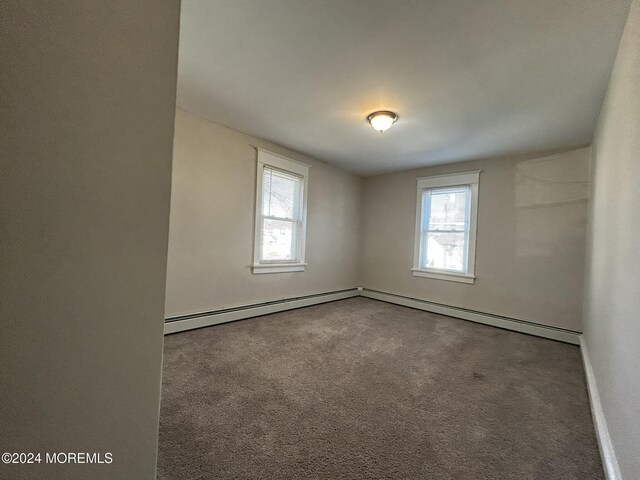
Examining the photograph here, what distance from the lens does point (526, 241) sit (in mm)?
3664

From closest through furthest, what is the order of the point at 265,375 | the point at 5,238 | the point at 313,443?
the point at 5,238
the point at 313,443
the point at 265,375

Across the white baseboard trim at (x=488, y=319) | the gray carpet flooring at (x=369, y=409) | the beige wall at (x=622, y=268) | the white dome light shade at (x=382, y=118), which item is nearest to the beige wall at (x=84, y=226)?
the gray carpet flooring at (x=369, y=409)

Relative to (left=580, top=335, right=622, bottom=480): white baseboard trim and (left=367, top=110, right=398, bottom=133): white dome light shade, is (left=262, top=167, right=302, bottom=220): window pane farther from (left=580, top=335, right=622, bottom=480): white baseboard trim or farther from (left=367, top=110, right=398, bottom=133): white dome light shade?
(left=580, top=335, right=622, bottom=480): white baseboard trim

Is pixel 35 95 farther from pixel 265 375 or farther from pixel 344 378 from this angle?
pixel 344 378

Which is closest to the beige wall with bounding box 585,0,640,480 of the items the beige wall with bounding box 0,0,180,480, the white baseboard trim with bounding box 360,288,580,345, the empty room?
the empty room

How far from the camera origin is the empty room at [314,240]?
26.1 inches

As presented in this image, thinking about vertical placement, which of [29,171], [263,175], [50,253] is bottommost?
[50,253]

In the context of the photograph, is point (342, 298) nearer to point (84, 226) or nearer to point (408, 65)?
point (408, 65)

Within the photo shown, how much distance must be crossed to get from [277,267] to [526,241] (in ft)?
11.6

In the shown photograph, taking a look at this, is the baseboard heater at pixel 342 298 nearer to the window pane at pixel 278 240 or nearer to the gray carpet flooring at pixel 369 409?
the gray carpet flooring at pixel 369 409

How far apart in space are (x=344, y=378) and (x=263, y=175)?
2.82 metres

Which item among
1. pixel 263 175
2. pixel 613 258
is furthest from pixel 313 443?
pixel 263 175

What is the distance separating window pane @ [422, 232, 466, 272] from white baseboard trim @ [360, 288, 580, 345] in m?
0.65

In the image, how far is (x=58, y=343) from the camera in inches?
26.0
